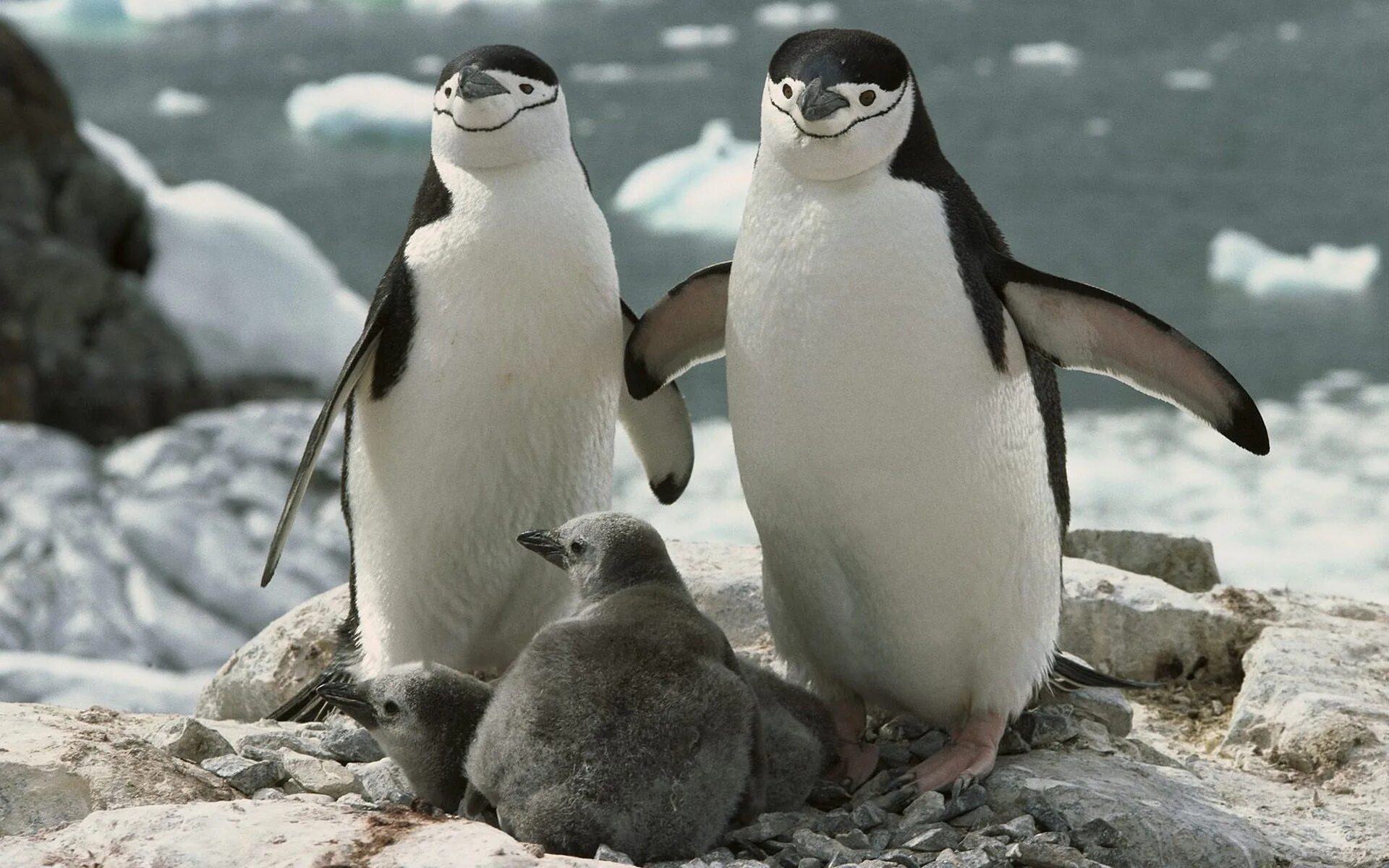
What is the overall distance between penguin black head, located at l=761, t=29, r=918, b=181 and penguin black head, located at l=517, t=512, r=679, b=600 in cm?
64

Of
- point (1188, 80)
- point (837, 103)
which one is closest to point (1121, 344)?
point (837, 103)

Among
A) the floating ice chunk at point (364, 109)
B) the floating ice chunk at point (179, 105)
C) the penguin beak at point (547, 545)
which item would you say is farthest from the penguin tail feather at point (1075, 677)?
the floating ice chunk at point (179, 105)

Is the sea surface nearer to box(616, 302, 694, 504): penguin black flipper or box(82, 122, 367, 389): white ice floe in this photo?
box(82, 122, 367, 389): white ice floe

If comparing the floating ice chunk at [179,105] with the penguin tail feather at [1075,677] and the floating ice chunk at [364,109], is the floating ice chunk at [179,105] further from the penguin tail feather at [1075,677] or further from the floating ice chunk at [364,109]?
the penguin tail feather at [1075,677]

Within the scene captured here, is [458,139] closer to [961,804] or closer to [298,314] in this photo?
[961,804]

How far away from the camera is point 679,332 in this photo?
3.02m

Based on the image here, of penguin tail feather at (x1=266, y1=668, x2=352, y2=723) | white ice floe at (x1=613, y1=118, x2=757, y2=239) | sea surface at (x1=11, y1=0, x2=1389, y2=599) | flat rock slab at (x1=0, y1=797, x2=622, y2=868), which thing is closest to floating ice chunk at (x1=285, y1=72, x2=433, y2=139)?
sea surface at (x1=11, y1=0, x2=1389, y2=599)

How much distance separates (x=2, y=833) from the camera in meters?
2.21

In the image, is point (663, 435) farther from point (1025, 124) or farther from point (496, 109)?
point (1025, 124)

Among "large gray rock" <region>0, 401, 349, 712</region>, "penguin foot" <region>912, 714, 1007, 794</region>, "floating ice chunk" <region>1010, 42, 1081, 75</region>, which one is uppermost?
"floating ice chunk" <region>1010, 42, 1081, 75</region>

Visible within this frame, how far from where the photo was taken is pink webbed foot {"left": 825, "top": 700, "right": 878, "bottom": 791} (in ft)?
9.18

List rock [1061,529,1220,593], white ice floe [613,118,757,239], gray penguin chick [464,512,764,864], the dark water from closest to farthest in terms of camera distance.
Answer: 1. gray penguin chick [464,512,764,864]
2. rock [1061,529,1220,593]
3. the dark water
4. white ice floe [613,118,757,239]

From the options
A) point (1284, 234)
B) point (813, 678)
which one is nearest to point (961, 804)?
point (813, 678)

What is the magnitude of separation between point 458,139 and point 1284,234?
38.1 ft
